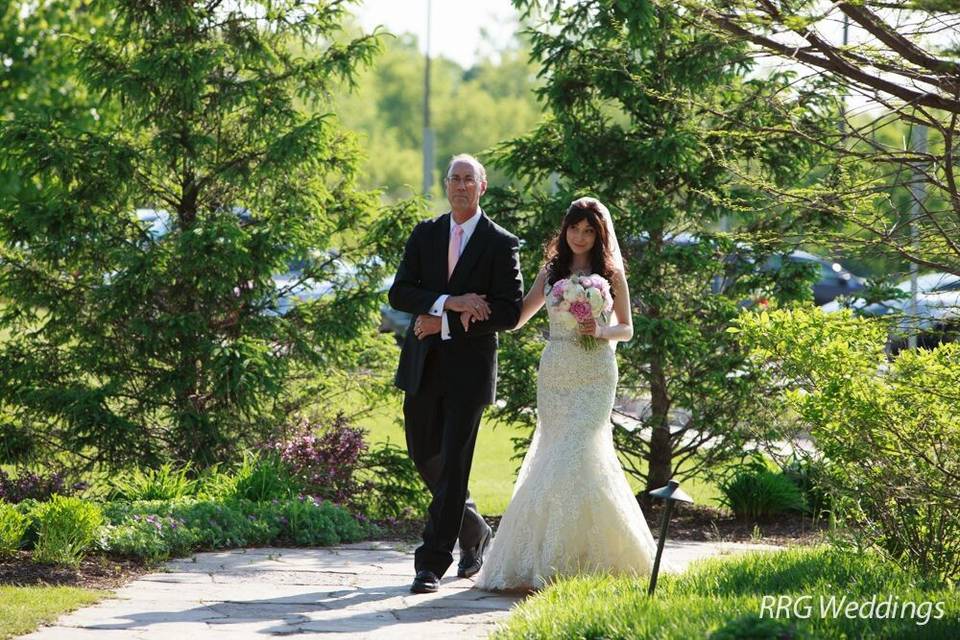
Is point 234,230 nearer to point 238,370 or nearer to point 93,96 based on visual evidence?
point 238,370

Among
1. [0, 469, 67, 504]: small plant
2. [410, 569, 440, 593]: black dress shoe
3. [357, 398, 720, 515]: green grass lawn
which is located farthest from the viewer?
[357, 398, 720, 515]: green grass lawn

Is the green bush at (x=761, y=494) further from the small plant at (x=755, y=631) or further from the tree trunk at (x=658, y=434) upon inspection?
the small plant at (x=755, y=631)

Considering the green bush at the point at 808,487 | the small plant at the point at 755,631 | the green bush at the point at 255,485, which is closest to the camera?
the small plant at the point at 755,631

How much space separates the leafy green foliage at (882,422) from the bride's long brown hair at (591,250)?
1.02 metres

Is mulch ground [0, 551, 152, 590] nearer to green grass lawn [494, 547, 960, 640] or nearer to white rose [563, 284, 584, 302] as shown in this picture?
green grass lawn [494, 547, 960, 640]

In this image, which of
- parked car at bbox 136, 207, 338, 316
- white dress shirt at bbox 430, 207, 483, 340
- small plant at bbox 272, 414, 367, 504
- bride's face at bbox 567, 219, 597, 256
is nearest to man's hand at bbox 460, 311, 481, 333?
white dress shirt at bbox 430, 207, 483, 340

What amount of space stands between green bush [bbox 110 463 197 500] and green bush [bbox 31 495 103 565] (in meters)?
1.33

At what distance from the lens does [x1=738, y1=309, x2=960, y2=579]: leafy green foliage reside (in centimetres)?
605

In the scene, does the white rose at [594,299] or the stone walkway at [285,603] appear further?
the white rose at [594,299]

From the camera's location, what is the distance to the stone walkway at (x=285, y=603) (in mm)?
5727

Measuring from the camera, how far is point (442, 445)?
707 centimetres

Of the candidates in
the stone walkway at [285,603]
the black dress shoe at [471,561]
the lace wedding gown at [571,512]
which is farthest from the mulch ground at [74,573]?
the lace wedding gown at [571,512]

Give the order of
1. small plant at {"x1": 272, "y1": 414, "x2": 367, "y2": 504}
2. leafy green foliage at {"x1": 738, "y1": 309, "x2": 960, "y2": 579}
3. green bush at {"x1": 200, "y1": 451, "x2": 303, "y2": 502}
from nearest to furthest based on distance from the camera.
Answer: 1. leafy green foliage at {"x1": 738, "y1": 309, "x2": 960, "y2": 579}
2. green bush at {"x1": 200, "y1": 451, "x2": 303, "y2": 502}
3. small plant at {"x1": 272, "y1": 414, "x2": 367, "y2": 504}

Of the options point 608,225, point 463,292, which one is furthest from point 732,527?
point 463,292
